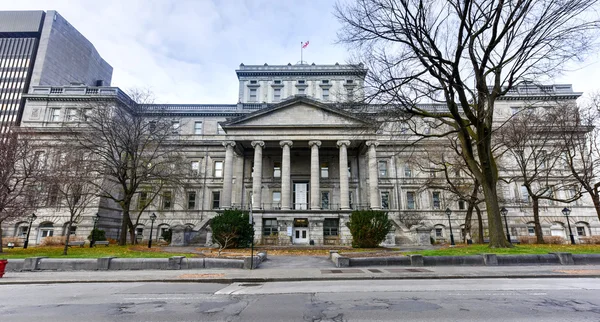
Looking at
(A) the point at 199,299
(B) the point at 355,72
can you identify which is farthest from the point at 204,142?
(A) the point at 199,299

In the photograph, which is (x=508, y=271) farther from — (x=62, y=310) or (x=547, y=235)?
(x=547, y=235)

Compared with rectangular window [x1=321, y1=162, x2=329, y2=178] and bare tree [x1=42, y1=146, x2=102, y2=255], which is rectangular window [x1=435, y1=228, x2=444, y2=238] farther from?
bare tree [x1=42, y1=146, x2=102, y2=255]

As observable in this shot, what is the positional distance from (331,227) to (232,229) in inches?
520

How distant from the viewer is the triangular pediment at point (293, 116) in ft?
122

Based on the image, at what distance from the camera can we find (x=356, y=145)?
40.5 m

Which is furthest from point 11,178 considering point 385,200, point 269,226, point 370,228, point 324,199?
point 385,200

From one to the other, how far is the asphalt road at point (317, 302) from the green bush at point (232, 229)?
14256mm

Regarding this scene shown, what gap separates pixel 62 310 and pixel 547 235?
1924 inches

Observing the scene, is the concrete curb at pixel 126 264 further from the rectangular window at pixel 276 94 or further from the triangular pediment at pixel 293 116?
the rectangular window at pixel 276 94

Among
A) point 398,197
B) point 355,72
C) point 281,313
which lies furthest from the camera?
point 398,197

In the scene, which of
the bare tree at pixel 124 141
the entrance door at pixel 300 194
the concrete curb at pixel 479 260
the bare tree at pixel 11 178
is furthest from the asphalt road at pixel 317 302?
the entrance door at pixel 300 194

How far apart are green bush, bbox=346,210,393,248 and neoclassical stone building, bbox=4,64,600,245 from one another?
557cm

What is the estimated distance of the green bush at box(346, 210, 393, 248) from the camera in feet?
83.4

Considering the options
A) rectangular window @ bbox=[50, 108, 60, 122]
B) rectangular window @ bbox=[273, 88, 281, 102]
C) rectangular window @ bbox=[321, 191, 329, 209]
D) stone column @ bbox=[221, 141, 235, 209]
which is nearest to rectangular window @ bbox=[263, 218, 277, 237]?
stone column @ bbox=[221, 141, 235, 209]
